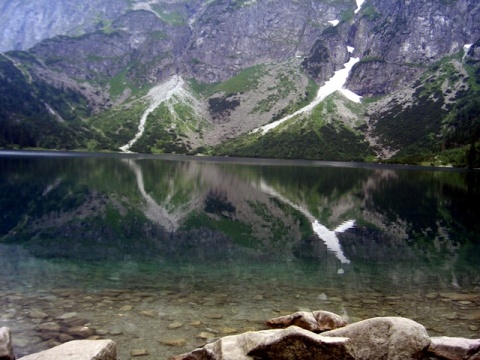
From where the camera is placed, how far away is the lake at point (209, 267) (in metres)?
17.0

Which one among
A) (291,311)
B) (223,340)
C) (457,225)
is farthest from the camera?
(457,225)

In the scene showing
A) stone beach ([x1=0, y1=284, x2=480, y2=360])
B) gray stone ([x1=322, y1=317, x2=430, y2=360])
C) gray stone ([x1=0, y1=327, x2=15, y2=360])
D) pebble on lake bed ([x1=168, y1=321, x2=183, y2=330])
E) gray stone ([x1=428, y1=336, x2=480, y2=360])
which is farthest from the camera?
pebble on lake bed ([x1=168, y1=321, x2=183, y2=330])

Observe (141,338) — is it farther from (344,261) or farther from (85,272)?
(344,261)

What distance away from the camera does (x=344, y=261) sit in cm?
2948

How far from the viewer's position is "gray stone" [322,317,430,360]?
39.4ft

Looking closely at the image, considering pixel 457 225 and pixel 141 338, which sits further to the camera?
pixel 457 225

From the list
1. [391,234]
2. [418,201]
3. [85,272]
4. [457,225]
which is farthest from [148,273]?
[418,201]

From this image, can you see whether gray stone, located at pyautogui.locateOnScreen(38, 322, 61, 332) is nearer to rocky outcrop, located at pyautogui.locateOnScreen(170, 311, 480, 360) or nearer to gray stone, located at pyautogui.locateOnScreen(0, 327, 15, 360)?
gray stone, located at pyautogui.locateOnScreen(0, 327, 15, 360)

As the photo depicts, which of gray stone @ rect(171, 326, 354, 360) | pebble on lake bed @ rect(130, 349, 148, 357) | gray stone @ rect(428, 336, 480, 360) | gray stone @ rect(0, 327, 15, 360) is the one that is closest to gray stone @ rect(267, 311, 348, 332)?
gray stone @ rect(428, 336, 480, 360)

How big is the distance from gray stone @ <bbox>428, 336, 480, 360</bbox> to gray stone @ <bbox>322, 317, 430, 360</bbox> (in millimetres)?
511

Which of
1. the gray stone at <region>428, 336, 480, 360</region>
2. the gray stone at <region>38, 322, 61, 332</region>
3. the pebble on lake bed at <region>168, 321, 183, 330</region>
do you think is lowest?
the gray stone at <region>38, 322, 61, 332</region>

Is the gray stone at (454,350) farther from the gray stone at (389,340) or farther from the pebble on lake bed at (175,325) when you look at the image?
the pebble on lake bed at (175,325)

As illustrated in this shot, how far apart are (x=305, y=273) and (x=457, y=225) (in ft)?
98.1

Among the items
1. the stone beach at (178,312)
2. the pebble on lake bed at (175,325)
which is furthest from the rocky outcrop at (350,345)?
the pebble on lake bed at (175,325)
